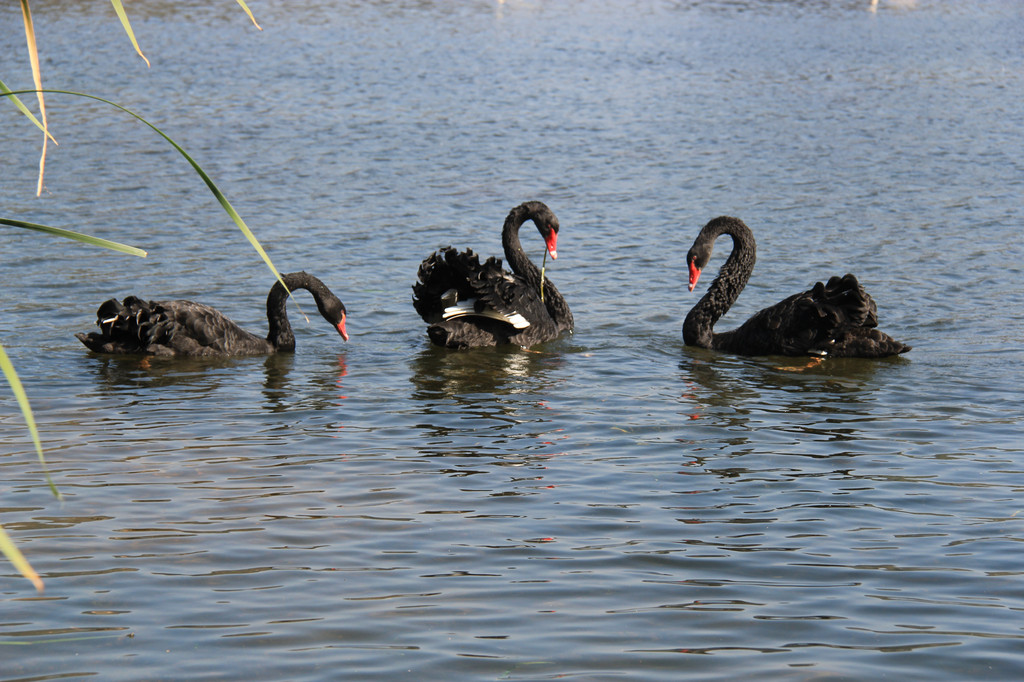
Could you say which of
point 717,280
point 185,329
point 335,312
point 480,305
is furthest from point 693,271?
point 185,329

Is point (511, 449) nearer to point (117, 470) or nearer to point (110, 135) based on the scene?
point (117, 470)

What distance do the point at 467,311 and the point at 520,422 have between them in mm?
2052

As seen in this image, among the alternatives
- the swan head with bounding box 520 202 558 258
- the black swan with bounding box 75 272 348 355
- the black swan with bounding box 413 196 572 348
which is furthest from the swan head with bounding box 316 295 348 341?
the swan head with bounding box 520 202 558 258

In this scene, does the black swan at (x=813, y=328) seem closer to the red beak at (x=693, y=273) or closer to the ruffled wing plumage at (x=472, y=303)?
the red beak at (x=693, y=273)

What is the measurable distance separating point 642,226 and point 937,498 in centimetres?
780

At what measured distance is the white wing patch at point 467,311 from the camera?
898 centimetres

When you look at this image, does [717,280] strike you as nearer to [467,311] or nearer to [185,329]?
[467,311]

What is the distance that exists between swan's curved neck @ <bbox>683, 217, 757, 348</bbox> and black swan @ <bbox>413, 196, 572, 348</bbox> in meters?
1.05

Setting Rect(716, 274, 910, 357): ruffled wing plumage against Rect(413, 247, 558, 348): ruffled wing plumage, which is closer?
Rect(716, 274, 910, 357): ruffled wing plumage

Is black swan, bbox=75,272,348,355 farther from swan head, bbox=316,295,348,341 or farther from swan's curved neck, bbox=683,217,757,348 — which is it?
swan's curved neck, bbox=683,217,757,348

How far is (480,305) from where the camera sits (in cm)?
897

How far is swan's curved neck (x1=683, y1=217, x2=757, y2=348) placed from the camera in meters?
9.25

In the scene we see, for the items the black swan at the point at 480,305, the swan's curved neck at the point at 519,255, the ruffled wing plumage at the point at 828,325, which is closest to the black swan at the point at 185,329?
the black swan at the point at 480,305

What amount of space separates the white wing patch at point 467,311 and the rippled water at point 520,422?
1.02 feet
